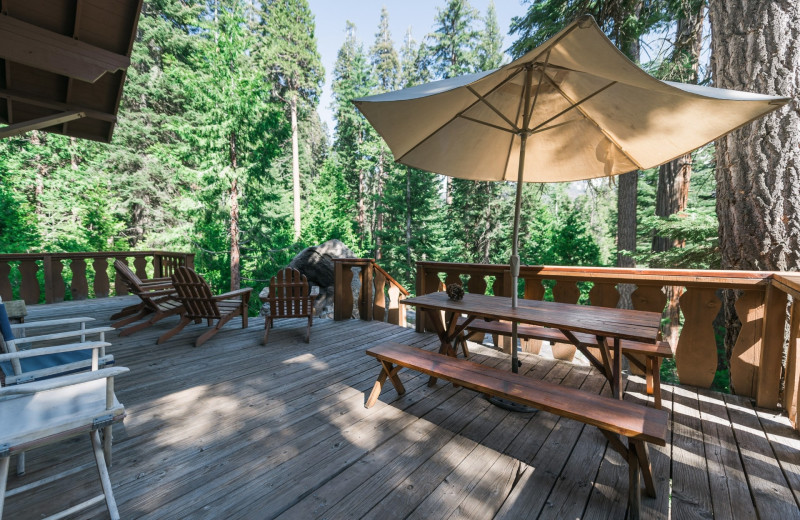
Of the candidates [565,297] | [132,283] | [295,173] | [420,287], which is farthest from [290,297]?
[295,173]

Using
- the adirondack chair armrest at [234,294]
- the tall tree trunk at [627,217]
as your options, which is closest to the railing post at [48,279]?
the adirondack chair armrest at [234,294]

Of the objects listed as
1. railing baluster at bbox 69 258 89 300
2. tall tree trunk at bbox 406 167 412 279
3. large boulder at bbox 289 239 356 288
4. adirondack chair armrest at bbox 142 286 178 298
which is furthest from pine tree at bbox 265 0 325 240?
adirondack chair armrest at bbox 142 286 178 298

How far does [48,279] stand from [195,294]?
14.3ft

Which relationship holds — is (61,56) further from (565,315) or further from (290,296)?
(565,315)

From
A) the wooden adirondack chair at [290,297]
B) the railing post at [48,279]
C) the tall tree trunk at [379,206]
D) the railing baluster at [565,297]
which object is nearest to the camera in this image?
the railing baluster at [565,297]

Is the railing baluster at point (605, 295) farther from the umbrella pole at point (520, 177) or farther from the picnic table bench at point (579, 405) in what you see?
the picnic table bench at point (579, 405)

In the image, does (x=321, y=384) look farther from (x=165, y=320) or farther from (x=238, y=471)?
(x=165, y=320)

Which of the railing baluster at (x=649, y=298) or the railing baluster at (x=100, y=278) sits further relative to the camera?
the railing baluster at (x=100, y=278)

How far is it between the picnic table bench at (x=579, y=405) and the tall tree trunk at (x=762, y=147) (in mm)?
2211

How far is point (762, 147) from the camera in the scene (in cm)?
260

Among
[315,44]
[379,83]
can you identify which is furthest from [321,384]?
[379,83]

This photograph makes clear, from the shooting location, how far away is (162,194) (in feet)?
43.4

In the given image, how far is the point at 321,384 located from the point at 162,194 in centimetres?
1447

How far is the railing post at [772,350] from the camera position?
216cm
